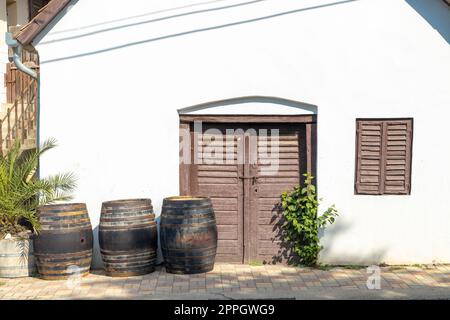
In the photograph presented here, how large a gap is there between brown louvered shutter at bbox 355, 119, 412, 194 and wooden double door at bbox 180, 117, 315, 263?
77 centimetres

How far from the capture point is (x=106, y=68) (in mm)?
7395

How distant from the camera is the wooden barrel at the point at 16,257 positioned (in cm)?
689

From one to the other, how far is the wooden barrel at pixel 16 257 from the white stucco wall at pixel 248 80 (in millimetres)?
917

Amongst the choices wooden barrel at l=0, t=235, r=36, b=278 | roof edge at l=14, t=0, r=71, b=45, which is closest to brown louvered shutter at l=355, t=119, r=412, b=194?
roof edge at l=14, t=0, r=71, b=45

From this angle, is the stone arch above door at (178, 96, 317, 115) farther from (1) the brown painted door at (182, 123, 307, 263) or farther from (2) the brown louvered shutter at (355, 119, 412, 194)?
(2) the brown louvered shutter at (355, 119, 412, 194)

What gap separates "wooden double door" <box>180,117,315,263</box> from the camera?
766 centimetres

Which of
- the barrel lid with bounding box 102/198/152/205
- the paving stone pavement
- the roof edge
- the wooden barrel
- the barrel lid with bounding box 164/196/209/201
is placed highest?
the roof edge

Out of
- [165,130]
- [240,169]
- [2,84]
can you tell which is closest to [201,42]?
[165,130]

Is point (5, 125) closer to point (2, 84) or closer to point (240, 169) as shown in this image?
point (2, 84)

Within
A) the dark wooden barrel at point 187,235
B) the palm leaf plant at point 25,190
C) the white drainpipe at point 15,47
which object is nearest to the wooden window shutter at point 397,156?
the dark wooden barrel at point 187,235

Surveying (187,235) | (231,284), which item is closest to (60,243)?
(187,235)

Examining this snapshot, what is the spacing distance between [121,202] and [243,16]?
9.64 feet

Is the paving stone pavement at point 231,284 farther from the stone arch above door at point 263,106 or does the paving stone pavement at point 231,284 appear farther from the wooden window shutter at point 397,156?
the stone arch above door at point 263,106

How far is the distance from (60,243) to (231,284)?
2.14m
